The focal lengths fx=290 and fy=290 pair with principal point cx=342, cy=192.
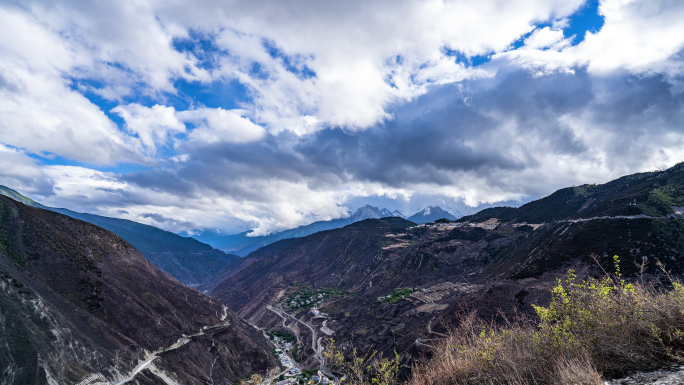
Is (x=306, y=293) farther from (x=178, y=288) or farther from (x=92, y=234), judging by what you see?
(x=92, y=234)

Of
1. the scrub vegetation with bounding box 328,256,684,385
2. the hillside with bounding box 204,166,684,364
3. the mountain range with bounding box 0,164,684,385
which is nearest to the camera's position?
the scrub vegetation with bounding box 328,256,684,385

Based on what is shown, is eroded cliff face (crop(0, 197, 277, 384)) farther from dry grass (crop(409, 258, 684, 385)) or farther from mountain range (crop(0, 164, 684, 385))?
dry grass (crop(409, 258, 684, 385))

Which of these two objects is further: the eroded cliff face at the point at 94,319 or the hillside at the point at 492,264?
the hillside at the point at 492,264

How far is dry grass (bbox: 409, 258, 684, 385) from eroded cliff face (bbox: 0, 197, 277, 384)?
59.0 metres

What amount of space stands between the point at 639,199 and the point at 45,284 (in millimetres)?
151720

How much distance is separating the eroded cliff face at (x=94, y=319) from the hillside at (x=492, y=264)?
3646 centimetres

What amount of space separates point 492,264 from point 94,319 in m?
123

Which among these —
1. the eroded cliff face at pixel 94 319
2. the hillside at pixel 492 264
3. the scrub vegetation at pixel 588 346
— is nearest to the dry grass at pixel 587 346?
the scrub vegetation at pixel 588 346

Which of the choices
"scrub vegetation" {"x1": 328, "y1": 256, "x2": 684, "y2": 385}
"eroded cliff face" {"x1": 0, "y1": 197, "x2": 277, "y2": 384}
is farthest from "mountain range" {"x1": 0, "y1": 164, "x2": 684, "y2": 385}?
"scrub vegetation" {"x1": 328, "y1": 256, "x2": 684, "y2": 385}

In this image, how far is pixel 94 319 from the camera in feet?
196

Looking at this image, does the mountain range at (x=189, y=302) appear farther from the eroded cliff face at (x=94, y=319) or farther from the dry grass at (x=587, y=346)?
the dry grass at (x=587, y=346)

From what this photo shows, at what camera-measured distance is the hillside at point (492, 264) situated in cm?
6377

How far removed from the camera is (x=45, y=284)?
60.7 metres

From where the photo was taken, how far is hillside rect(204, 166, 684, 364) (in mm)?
63772
